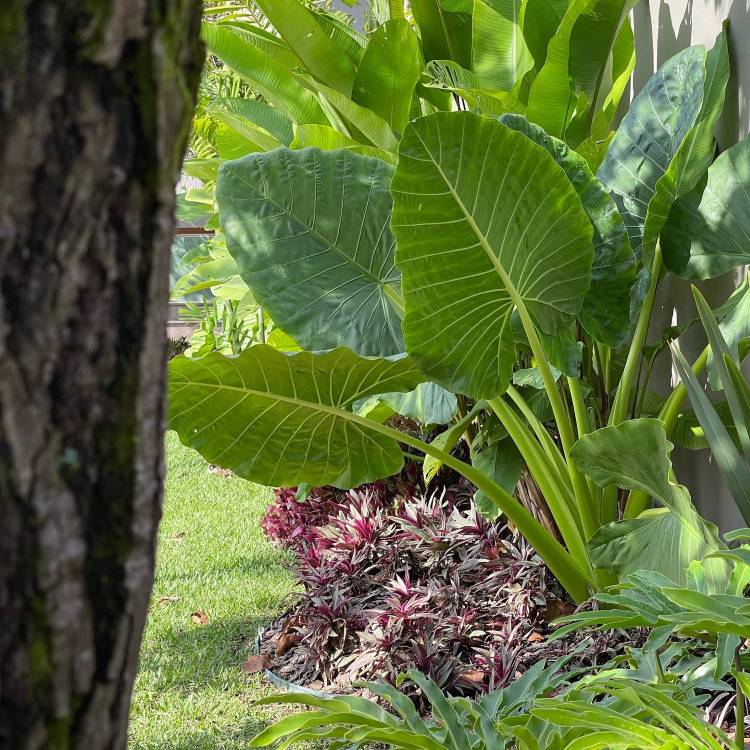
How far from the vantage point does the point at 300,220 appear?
254 cm

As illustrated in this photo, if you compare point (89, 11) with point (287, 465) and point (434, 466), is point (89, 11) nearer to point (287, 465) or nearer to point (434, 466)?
point (287, 465)

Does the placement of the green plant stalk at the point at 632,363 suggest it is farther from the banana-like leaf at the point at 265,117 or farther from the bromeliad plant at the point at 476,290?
the banana-like leaf at the point at 265,117

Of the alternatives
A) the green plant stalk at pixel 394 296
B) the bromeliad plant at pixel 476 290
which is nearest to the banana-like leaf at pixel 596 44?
the bromeliad plant at pixel 476 290

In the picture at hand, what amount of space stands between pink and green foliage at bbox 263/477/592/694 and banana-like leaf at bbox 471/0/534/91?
65.3 inches

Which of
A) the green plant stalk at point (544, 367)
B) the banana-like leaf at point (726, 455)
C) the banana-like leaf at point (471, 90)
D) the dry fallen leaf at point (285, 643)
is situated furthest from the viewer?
the dry fallen leaf at point (285, 643)

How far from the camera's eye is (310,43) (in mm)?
3322

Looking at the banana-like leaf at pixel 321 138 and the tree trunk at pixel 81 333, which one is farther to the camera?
the banana-like leaf at pixel 321 138

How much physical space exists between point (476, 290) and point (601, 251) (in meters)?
0.41

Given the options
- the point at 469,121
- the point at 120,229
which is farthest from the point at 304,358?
the point at 120,229

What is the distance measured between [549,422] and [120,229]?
3154mm

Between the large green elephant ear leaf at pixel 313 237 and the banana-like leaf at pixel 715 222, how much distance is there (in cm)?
84

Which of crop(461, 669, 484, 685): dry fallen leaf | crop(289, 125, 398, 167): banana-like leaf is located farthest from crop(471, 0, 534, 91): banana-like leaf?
crop(461, 669, 484, 685): dry fallen leaf

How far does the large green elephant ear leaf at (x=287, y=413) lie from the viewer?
2.26 metres

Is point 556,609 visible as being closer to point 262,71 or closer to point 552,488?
point 552,488
